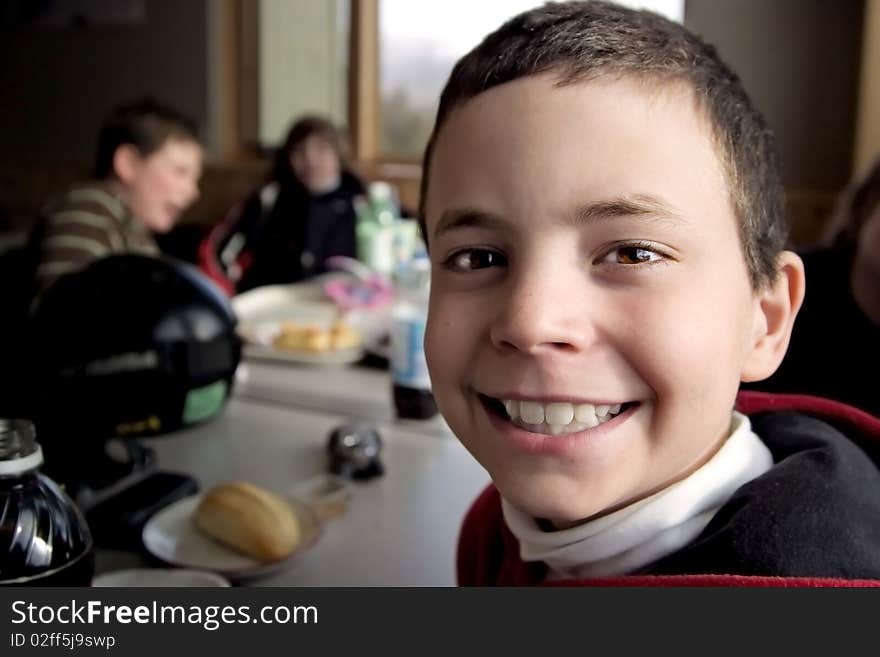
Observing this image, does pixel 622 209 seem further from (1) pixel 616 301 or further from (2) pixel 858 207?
(2) pixel 858 207

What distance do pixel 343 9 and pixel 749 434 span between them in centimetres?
425

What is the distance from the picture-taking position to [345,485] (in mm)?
1009

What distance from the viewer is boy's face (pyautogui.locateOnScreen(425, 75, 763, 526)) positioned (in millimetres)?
505

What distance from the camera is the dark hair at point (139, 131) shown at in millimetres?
2262

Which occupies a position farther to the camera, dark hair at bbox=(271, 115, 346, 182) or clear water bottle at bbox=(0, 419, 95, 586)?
dark hair at bbox=(271, 115, 346, 182)

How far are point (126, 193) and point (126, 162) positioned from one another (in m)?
0.08

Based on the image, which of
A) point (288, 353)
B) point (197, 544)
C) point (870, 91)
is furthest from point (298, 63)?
point (197, 544)

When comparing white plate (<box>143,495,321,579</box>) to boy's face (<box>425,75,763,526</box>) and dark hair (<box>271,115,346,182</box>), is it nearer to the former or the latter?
boy's face (<box>425,75,763,526</box>)

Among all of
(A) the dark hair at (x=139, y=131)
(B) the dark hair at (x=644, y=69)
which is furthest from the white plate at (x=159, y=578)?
(A) the dark hair at (x=139, y=131)

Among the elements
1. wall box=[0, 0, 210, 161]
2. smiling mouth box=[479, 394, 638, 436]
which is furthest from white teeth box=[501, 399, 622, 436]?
wall box=[0, 0, 210, 161]

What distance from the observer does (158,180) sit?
7.62 ft

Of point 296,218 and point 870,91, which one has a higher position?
point 870,91

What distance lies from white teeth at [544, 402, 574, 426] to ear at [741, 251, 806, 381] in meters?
0.14

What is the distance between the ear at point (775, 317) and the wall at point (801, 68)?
3.35 metres
